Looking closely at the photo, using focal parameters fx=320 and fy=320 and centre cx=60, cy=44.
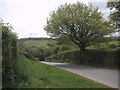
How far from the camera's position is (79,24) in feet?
140

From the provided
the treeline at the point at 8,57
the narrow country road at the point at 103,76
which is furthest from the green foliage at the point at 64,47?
the treeline at the point at 8,57

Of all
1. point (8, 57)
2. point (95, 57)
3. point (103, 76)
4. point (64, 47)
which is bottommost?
point (103, 76)

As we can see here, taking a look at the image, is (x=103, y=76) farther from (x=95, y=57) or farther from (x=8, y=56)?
(x=95, y=57)

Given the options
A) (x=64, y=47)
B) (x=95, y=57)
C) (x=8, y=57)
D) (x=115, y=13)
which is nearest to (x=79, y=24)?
(x=95, y=57)

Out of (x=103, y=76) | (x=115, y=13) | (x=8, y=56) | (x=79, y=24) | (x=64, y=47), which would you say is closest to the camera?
(x=8, y=56)

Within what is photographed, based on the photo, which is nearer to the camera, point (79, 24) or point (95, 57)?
point (95, 57)

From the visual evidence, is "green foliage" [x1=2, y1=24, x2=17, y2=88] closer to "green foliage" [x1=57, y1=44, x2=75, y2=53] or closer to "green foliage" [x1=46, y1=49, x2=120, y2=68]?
"green foliage" [x1=46, y1=49, x2=120, y2=68]

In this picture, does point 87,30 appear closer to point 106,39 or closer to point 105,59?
point 106,39

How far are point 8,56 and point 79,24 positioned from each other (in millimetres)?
33239

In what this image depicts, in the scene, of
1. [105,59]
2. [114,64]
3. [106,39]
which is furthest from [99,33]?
[114,64]

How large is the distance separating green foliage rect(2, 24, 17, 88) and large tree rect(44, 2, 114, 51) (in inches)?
1267

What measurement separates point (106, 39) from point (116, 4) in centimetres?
1115

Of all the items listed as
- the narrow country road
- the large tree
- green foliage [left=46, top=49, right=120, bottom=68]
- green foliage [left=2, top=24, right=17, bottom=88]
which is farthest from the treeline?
the large tree

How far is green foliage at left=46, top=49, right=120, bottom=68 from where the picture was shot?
32438 mm
